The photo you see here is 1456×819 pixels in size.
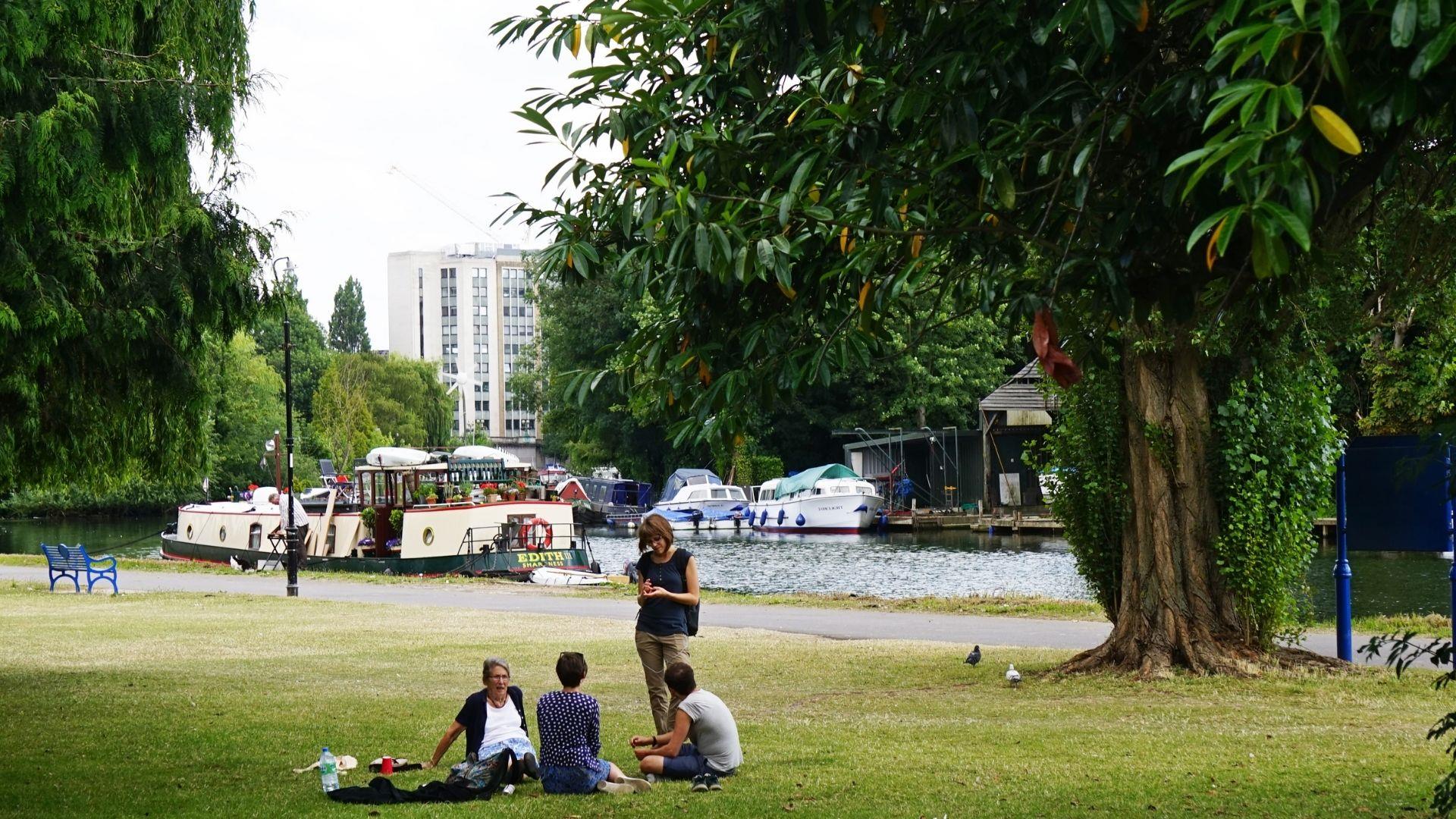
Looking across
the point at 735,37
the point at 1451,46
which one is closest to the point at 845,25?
the point at 735,37

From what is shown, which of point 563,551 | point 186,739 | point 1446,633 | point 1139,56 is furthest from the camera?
point 563,551

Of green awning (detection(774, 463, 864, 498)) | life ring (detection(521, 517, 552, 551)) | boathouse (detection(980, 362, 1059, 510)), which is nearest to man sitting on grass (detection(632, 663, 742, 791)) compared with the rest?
life ring (detection(521, 517, 552, 551))

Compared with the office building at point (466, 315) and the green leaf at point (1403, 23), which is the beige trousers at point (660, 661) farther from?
the office building at point (466, 315)

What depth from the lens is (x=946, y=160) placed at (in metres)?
5.21

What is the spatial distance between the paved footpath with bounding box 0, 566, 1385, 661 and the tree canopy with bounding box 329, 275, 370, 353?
130292 mm

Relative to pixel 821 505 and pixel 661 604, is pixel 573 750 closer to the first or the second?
pixel 661 604

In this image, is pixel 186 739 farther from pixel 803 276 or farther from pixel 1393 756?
pixel 1393 756

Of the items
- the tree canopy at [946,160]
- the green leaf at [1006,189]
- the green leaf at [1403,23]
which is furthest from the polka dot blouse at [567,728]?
the green leaf at [1403,23]

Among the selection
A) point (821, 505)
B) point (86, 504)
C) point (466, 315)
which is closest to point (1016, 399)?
point (821, 505)

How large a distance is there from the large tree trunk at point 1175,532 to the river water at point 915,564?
4049 millimetres

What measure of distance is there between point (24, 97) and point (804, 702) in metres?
8.47

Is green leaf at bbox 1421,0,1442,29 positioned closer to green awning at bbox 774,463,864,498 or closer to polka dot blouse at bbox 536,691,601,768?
polka dot blouse at bbox 536,691,601,768

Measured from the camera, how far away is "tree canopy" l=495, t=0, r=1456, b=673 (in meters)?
3.67

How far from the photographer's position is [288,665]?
55.1 feet
